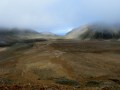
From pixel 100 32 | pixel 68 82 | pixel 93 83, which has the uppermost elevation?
pixel 100 32

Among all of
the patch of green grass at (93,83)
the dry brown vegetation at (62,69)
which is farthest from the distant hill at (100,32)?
the patch of green grass at (93,83)

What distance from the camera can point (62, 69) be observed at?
23.1 metres

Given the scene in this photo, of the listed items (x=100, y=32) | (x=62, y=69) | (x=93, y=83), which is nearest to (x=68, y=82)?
(x=93, y=83)

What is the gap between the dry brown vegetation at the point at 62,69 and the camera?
1902 centimetres

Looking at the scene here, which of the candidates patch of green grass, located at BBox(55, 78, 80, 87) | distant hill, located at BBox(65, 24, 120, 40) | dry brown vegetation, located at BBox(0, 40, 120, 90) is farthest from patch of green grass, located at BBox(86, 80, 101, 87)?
distant hill, located at BBox(65, 24, 120, 40)

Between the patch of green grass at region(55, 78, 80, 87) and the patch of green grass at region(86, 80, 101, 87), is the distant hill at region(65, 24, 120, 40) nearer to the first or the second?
the patch of green grass at region(86, 80, 101, 87)

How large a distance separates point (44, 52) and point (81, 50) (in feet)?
10.9

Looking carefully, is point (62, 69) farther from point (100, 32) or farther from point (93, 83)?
point (100, 32)

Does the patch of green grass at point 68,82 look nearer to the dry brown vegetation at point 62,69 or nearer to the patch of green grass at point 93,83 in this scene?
the dry brown vegetation at point 62,69

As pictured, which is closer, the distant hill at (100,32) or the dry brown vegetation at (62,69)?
the dry brown vegetation at (62,69)

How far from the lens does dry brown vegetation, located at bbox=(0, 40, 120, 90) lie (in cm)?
1902

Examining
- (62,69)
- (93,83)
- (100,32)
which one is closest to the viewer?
(93,83)

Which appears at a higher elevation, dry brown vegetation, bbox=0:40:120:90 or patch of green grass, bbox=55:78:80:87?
dry brown vegetation, bbox=0:40:120:90

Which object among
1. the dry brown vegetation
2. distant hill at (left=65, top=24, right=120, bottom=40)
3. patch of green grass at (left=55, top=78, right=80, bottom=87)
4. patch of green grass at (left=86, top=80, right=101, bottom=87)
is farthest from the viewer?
distant hill at (left=65, top=24, right=120, bottom=40)
